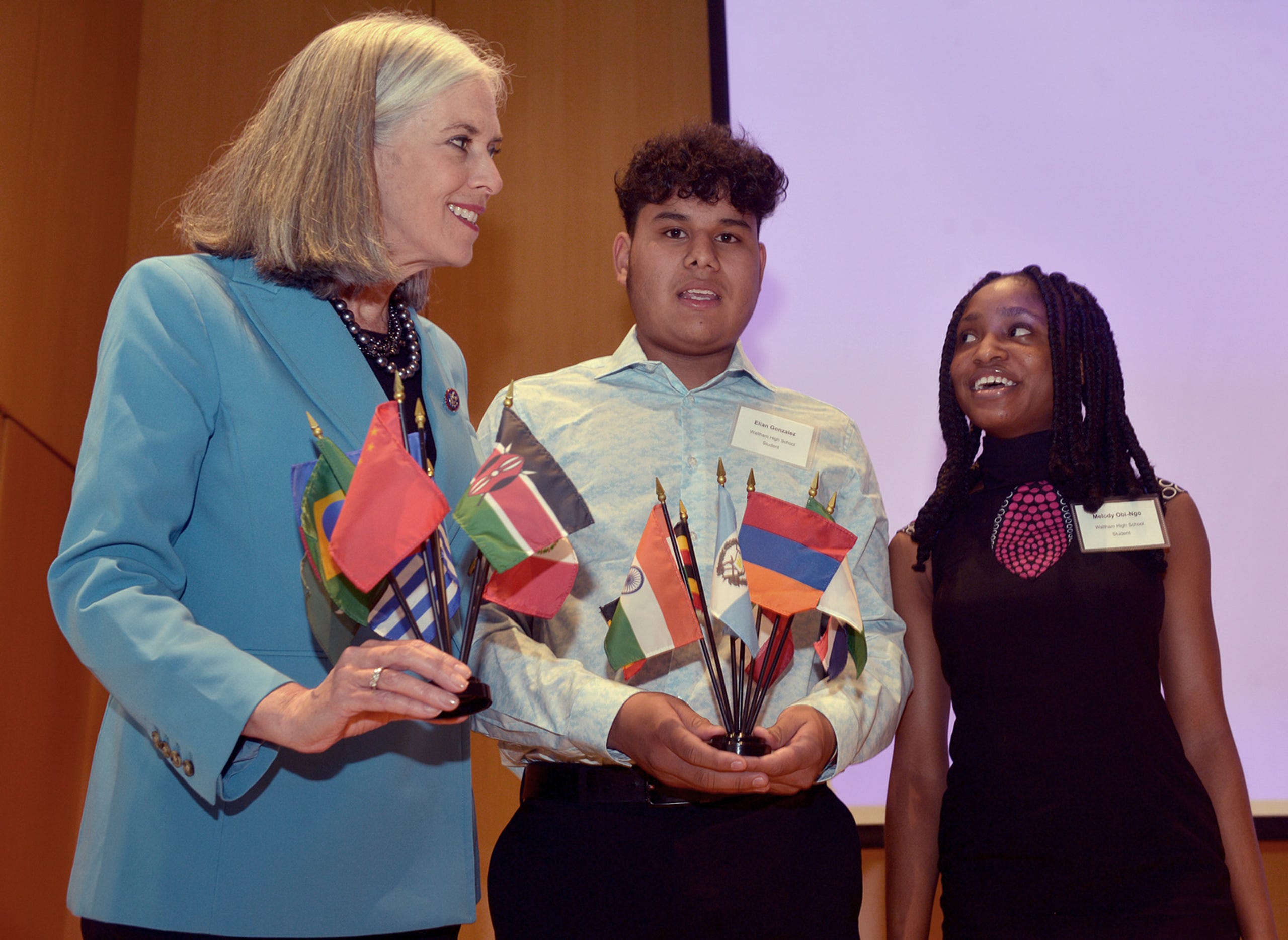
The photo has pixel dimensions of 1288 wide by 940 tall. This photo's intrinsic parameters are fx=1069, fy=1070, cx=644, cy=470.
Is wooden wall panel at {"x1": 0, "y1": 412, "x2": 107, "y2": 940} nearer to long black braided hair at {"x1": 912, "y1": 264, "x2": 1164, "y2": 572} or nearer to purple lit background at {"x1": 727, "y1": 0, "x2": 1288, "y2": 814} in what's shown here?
purple lit background at {"x1": 727, "y1": 0, "x2": 1288, "y2": 814}

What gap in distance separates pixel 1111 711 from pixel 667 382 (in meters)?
1.04

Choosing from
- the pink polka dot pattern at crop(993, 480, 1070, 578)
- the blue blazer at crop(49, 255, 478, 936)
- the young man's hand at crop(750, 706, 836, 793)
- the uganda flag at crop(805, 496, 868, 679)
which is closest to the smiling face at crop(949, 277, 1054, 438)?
the pink polka dot pattern at crop(993, 480, 1070, 578)

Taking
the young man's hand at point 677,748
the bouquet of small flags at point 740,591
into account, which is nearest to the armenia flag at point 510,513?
the bouquet of small flags at point 740,591

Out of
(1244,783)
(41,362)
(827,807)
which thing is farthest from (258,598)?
(41,362)

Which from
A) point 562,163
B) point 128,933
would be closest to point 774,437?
point 128,933

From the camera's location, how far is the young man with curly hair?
1.63 meters

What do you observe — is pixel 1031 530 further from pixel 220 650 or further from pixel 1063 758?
pixel 220 650

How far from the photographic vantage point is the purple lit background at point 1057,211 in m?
2.97

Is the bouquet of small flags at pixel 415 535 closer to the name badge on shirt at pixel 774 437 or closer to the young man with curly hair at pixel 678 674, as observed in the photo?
the young man with curly hair at pixel 678 674

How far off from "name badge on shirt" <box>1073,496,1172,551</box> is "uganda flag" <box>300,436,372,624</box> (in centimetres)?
152

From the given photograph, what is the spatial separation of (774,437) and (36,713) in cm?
206

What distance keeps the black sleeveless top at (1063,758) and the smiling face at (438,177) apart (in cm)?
122

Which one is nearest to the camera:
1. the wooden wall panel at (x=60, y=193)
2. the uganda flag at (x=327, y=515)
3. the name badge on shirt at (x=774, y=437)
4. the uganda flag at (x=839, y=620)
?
the uganda flag at (x=327, y=515)

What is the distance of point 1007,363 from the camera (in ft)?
7.50
